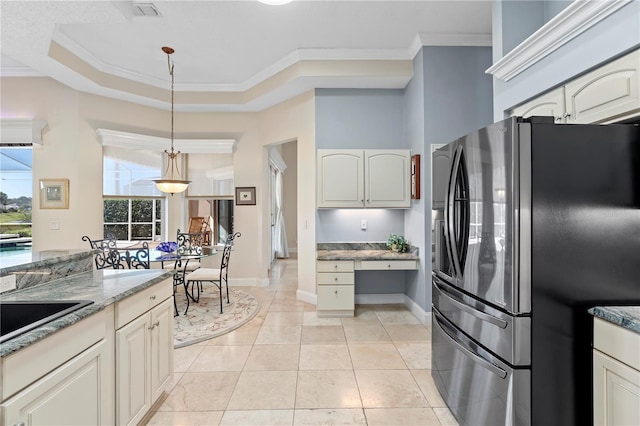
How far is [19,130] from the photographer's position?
4.40m

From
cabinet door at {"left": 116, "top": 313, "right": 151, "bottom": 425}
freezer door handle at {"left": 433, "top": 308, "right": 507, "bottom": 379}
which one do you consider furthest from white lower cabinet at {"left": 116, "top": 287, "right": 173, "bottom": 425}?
freezer door handle at {"left": 433, "top": 308, "right": 507, "bottom": 379}

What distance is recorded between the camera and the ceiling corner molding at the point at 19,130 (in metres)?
4.39

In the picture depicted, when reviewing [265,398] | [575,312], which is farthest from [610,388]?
[265,398]

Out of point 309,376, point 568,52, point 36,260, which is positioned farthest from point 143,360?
point 568,52

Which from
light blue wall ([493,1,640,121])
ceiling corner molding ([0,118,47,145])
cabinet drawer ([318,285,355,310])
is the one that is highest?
ceiling corner molding ([0,118,47,145])

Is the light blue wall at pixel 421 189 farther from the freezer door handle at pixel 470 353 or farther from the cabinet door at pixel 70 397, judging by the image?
the cabinet door at pixel 70 397

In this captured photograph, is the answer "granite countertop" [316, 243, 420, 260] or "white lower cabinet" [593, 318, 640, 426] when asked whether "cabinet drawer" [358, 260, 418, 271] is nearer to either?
"granite countertop" [316, 243, 420, 260]

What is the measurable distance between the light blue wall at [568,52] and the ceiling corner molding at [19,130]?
585 centimetres

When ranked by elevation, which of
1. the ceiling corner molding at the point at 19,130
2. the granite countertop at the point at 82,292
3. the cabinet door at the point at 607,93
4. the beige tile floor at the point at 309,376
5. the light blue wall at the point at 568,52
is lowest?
the beige tile floor at the point at 309,376

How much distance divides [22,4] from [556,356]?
4.61m

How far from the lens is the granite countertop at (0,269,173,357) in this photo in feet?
3.85

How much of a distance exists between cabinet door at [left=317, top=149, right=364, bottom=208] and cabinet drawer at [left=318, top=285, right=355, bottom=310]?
1104 millimetres

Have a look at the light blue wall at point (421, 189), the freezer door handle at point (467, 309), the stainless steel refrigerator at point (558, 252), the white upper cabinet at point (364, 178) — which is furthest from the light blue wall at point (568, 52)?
the white upper cabinet at point (364, 178)

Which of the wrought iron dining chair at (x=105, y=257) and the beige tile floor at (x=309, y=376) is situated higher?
the wrought iron dining chair at (x=105, y=257)
